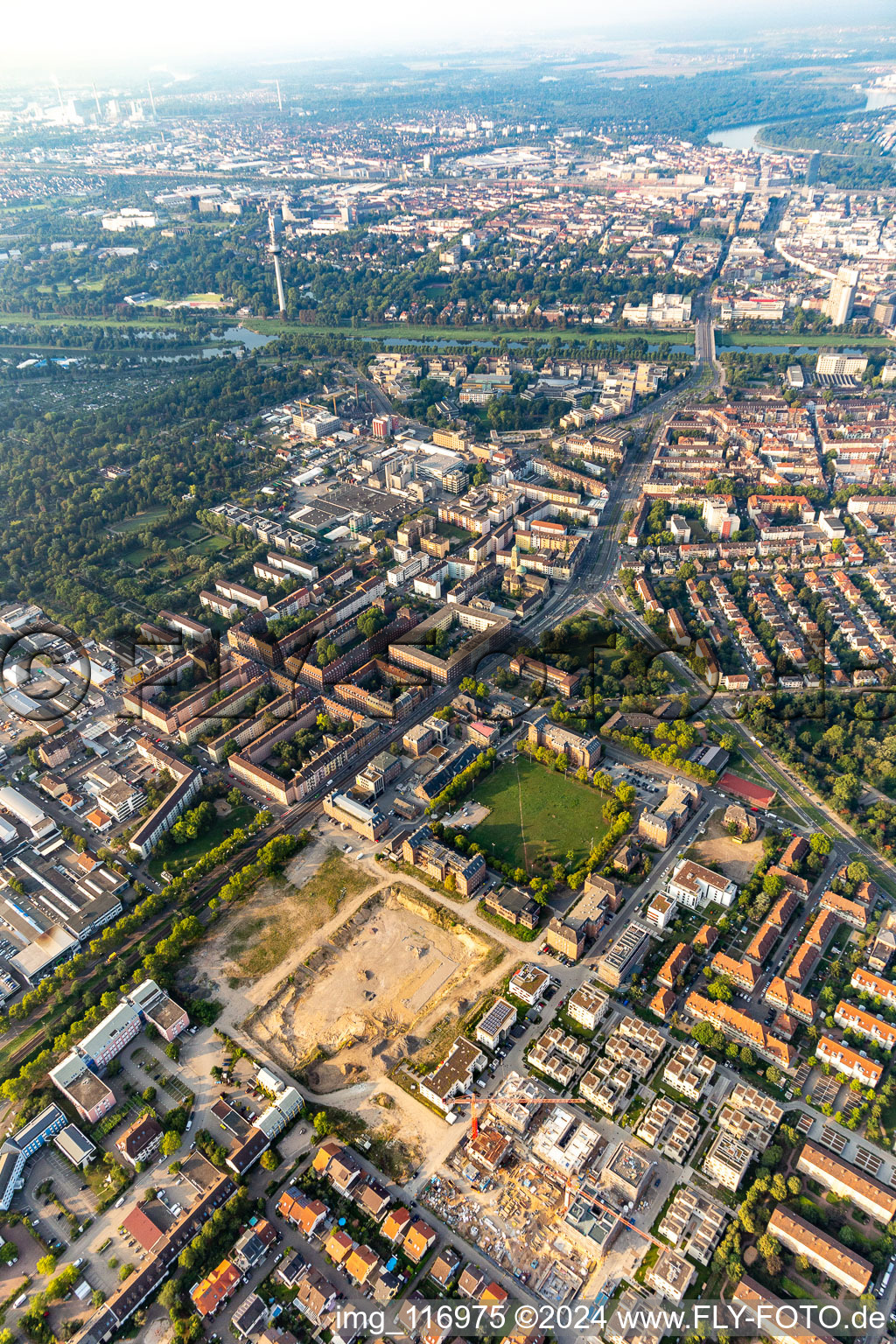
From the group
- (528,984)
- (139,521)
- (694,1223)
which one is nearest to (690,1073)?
(694,1223)

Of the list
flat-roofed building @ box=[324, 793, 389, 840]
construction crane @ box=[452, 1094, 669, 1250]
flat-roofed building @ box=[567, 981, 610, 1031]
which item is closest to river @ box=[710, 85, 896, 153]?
flat-roofed building @ box=[324, 793, 389, 840]

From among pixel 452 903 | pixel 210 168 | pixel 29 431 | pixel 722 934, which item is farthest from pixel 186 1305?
pixel 210 168

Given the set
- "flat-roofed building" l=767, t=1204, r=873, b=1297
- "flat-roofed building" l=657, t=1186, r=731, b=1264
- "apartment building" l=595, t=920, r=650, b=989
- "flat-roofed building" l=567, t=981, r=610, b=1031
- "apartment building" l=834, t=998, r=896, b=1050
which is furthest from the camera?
"apartment building" l=595, t=920, r=650, b=989

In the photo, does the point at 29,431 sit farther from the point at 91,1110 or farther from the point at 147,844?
the point at 91,1110

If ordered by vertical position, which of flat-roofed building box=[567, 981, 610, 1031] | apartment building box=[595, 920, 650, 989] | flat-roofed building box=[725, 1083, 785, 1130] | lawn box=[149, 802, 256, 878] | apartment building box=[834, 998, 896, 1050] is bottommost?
lawn box=[149, 802, 256, 878]

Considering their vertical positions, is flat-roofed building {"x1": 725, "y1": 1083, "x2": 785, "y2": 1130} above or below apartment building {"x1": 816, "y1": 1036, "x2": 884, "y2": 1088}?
below

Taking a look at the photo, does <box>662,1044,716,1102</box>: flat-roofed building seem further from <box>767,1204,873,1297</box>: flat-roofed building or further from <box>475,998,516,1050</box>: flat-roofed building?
<box>475,998,516,1050</box>: flat-roofed building

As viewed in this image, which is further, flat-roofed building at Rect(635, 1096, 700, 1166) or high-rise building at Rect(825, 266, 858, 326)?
high-rise building at Rect(825, 266, 858, 326)
